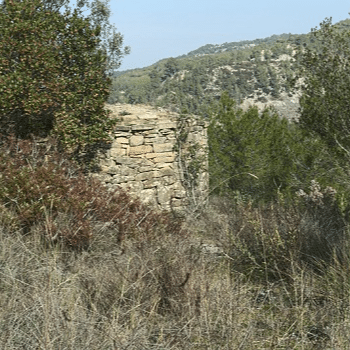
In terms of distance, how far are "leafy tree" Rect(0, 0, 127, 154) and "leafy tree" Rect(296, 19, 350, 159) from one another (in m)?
3.16

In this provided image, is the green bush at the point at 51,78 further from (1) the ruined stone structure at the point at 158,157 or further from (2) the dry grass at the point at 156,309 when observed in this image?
(2) the dry grass at the point at 156,309

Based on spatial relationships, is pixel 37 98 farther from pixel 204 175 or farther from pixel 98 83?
pixel 204 175

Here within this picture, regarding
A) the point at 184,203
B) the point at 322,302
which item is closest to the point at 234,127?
the point at 184,203

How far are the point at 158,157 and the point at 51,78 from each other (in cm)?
219

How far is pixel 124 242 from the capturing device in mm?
5191

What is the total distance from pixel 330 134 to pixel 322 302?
4.38m

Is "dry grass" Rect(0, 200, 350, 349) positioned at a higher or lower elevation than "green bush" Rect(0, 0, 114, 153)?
lower

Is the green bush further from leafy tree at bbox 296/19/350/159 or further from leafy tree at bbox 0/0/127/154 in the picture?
leafy tree at bbox 296/19/350/159

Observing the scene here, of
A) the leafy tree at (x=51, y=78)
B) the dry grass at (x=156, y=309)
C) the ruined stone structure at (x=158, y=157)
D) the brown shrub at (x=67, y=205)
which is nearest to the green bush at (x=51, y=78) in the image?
the leafy tree at (x=51, y=78)

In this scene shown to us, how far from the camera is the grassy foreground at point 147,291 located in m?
2.87

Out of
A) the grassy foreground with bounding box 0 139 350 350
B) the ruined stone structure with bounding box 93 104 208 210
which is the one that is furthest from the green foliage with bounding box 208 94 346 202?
the grassy foreground with bounding box 0 139 350 350

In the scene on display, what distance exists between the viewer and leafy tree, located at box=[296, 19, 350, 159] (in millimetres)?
7379

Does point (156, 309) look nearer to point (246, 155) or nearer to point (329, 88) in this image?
point (329, 88)

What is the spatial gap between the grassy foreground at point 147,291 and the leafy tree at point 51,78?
138 centimetres
